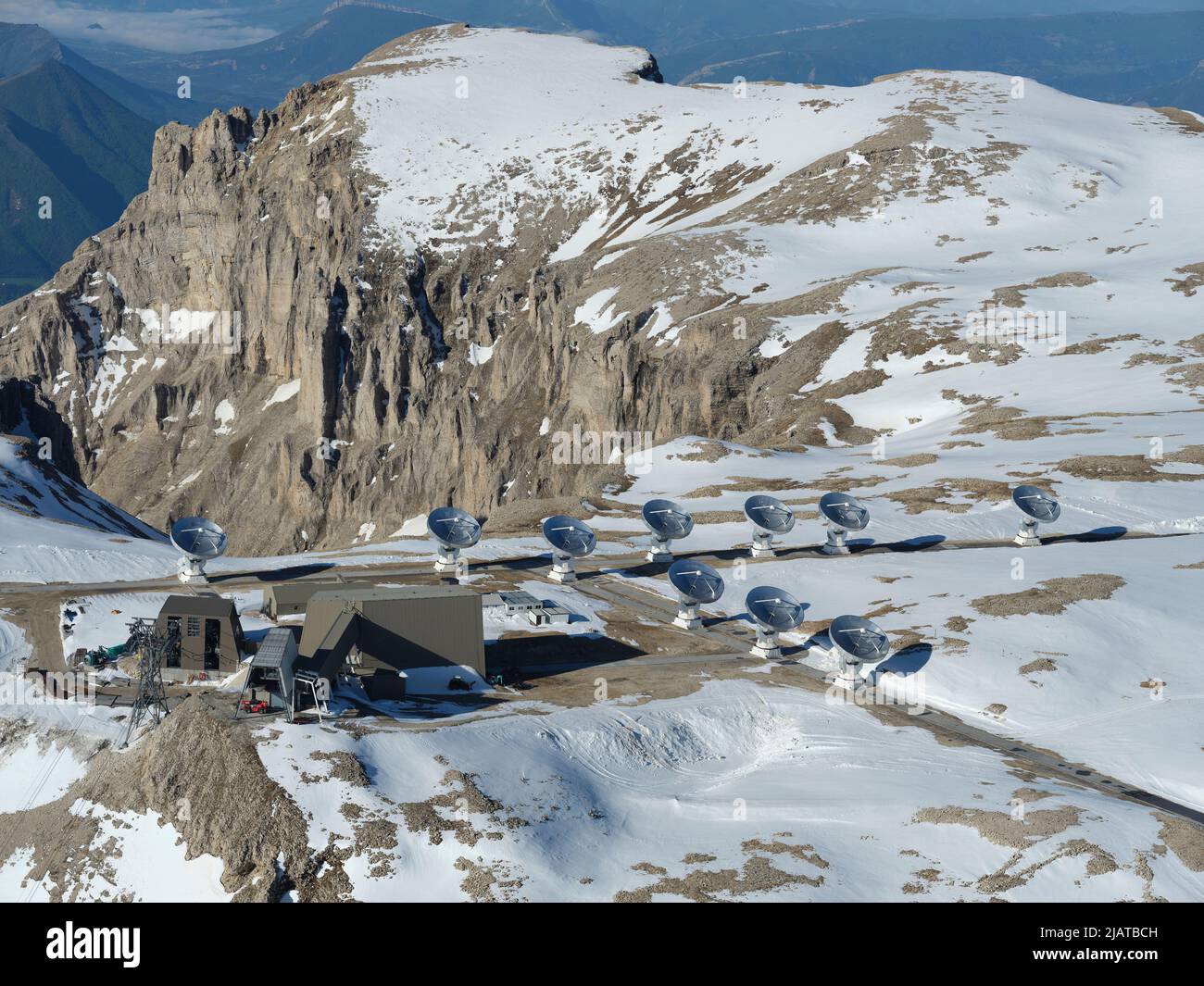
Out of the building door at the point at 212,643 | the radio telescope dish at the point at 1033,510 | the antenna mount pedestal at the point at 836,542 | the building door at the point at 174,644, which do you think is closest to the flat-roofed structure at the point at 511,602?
the building door at the point at 212,643

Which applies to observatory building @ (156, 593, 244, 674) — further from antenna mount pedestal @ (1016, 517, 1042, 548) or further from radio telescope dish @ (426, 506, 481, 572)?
antenna mount pedestal @ (1016, 517, 1042, 548)

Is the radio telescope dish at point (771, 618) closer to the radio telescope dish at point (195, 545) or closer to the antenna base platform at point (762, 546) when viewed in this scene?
the antenna base platform at point (762, 546)

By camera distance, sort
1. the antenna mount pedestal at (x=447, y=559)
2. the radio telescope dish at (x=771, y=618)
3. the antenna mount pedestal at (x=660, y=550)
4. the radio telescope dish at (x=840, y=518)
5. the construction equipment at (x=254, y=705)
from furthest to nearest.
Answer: the antenna mount pedestal at (x=660, y=550) < the radio telescope dish at (x=840, y=518) < the antenna mount pedestal at (x=447, y=559) < the radio telescope dish at (x=771, y=618) < the construction equipment at (x=254, y=705)

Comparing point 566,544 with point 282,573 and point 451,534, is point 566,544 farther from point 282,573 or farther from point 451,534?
point 282,573

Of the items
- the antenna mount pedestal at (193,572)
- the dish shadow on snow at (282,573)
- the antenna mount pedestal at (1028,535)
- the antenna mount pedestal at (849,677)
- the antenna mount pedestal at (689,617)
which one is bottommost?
the antenna mount pedestal at (849,677)

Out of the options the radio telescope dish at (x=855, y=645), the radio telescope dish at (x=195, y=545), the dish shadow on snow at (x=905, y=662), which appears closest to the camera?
the radio telescope dish at (x=855, y=645)

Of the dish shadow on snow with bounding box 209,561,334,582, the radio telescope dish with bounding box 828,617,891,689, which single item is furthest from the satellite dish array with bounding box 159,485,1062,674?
the radio telescope dish with bounding box 828,617,891,689

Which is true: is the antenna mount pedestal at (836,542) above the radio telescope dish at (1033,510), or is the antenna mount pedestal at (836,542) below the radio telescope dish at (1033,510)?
below
